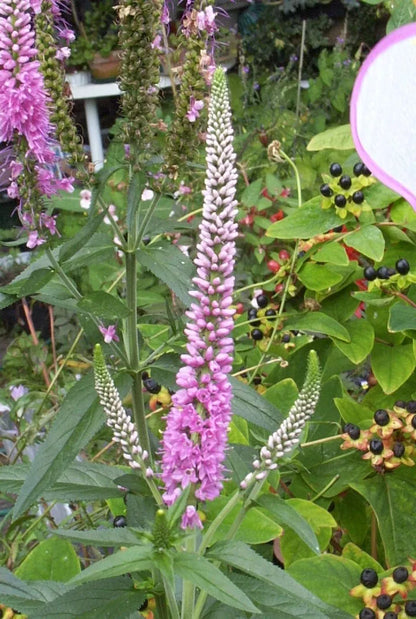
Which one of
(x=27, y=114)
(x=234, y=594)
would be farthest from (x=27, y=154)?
(x=234, y=594)

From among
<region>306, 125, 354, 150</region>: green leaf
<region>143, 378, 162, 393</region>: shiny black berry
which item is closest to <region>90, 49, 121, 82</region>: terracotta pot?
<region>306, 125, 354, 150</region>: green leaf

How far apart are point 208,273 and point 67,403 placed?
30cm

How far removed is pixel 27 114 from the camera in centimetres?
74

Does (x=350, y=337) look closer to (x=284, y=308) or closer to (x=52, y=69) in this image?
(x=284, y=308)

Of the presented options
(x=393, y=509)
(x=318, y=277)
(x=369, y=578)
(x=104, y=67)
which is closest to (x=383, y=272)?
(x=318, y=277)

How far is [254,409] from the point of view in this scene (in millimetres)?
804

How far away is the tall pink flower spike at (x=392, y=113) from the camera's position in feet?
2.12

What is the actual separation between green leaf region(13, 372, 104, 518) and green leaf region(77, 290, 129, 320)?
7 centimetres

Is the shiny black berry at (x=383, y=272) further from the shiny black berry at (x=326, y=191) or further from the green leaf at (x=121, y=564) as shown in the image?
the green leaf at (x=121, y=564)

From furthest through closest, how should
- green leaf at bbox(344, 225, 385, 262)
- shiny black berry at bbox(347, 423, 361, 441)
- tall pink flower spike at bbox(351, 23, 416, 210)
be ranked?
green leaf at bbox(344, 225, 385, 262) → shiny black berry at bbox(347, 423, 361, 441) → tall pink flower spike at bbox(351, 23, 416, 210)

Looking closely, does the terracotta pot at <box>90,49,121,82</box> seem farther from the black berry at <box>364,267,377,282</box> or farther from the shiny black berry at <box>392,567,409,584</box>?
the shiny black berry at <box>392,567,409,584</box>

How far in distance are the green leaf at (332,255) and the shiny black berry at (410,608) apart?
1.57 ft

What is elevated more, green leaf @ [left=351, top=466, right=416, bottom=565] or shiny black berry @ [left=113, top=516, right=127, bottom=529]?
shiny black berry @ [left=113, top=516, right=127, bottom=529]

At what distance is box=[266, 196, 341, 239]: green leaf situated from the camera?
118cm
